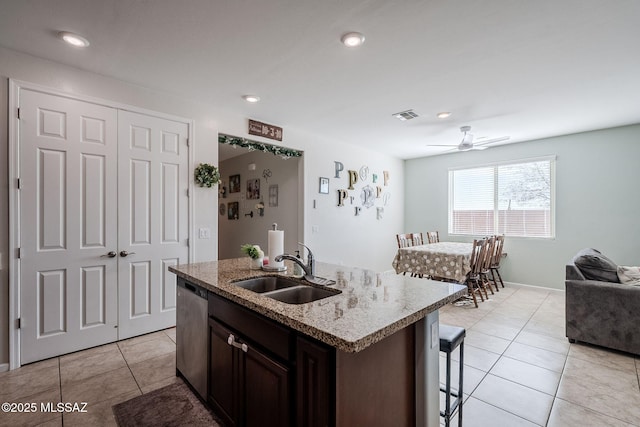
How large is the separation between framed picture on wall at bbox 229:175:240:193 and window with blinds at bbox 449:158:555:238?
458cm

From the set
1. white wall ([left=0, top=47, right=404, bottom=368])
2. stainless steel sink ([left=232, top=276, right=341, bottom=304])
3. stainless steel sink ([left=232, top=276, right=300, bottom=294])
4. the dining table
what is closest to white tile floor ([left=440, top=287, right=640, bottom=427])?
the dining table

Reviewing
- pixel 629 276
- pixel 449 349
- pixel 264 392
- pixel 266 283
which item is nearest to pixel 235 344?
pixel 264 392

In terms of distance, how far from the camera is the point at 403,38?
219 cm

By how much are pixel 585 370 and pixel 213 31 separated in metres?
4.04

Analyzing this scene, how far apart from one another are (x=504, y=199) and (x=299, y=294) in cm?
515

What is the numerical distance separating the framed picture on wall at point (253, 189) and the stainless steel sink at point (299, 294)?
4.22 meters

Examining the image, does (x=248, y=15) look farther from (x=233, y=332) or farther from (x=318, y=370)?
(x=318, y=370)

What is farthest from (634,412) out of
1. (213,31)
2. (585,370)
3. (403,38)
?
(213,31)

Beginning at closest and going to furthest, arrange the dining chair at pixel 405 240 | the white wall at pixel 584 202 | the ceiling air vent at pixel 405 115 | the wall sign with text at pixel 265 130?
the ceiling air vent at pixel 405 115 → the wall sign with text at pixel 265 130 → the white wall at pixel 584 202 → the dining chair at pixel 405 240

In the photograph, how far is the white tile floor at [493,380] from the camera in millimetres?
1885

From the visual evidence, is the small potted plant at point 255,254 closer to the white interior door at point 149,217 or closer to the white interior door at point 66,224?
the white interior door at point 149,217

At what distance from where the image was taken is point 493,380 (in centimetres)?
229

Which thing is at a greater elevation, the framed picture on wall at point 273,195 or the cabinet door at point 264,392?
the framed picture on wall at point 273,195

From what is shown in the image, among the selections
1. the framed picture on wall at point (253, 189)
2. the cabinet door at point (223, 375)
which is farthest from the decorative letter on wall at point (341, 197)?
the cabinet door at point (223, 375)
